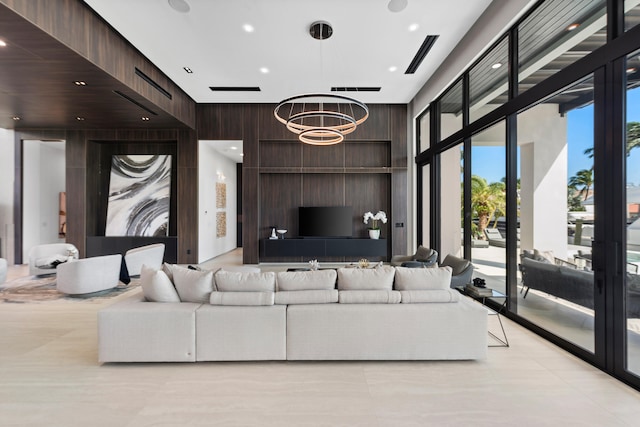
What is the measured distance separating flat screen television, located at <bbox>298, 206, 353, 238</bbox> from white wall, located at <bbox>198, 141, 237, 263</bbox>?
2566 mm

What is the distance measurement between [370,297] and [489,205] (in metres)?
2.74

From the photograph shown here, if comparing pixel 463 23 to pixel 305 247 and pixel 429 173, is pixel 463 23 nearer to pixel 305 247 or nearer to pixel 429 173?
pixel 429 173

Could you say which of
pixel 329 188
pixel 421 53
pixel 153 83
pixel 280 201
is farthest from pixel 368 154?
pixel 153 83

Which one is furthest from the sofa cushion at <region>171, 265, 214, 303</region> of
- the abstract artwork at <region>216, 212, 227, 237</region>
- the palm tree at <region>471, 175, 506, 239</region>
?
the abstract artwork at <region>216, 212, 227, 237</region>

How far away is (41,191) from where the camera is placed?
7.96 m

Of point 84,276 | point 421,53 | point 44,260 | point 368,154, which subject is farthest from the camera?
point 368,154

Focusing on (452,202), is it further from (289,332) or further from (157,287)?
(157,287)

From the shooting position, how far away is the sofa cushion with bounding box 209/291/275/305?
2.71 meters

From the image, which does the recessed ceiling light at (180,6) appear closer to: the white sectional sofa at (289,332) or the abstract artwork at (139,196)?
the white sectional sofa at (289,332)

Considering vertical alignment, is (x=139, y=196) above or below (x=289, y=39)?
below

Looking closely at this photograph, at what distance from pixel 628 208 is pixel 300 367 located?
9.82 ft

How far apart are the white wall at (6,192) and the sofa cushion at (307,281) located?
8506 millimetres

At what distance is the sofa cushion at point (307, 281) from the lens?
2.83 meters

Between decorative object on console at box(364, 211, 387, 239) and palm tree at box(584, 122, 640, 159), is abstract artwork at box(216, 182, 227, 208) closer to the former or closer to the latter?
decorative object on console at box(364, 211, 387, 239)
